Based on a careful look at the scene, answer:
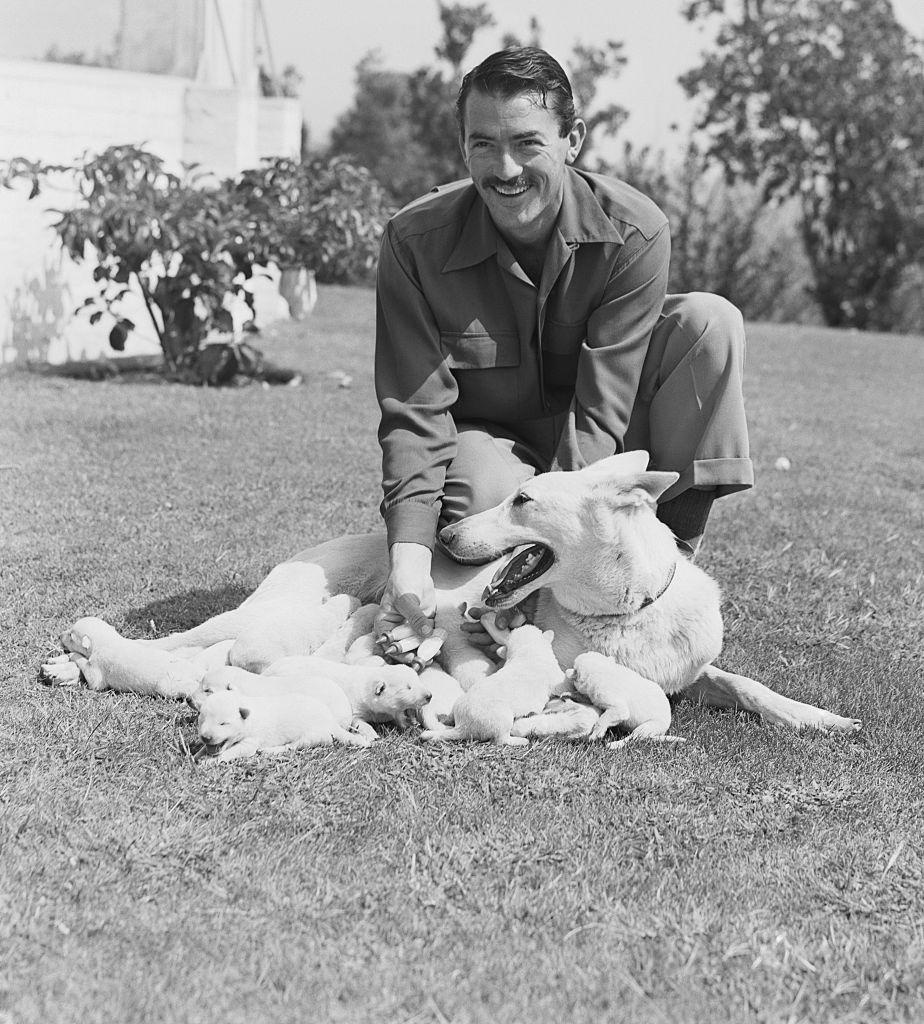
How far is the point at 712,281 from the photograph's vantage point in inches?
810

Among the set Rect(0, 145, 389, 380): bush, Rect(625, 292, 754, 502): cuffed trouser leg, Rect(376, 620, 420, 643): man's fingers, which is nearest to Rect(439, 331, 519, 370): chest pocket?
Rect(625, 292, 754, 502): cuffed trouser leg

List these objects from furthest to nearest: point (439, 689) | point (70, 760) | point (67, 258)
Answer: point (67, 258)
point (439, 689)
point (70, 760)

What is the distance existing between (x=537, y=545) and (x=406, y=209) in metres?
1.22

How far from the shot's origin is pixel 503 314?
395cm

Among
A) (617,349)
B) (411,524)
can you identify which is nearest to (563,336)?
(617,349)

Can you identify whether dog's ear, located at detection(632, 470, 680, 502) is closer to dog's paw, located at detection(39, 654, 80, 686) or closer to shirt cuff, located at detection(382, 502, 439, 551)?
shirt cuff, located at detection(382, 502, 439, 551)

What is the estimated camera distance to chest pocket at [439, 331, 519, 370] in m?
3.95

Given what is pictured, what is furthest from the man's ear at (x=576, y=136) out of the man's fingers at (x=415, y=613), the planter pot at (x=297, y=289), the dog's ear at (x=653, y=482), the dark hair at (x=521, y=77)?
the planter pot at (x=297, y=289)

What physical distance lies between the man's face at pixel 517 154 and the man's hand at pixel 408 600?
1065 millimetres

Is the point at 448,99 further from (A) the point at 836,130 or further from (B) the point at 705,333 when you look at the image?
(B) the point at 705,333

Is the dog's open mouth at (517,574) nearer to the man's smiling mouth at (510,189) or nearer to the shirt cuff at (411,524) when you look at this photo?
the shirt cuff at (411,524)

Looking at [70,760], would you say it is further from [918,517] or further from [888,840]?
[918,517]

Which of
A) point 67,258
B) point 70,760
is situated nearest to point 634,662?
point 70,760

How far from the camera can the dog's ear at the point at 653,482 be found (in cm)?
342
